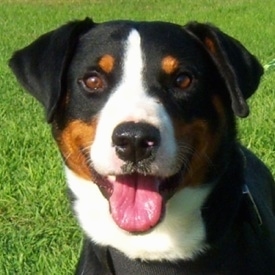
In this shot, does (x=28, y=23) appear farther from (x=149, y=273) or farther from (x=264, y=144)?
(x=149, y=273)

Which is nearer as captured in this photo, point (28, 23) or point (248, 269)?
point (248, 269)

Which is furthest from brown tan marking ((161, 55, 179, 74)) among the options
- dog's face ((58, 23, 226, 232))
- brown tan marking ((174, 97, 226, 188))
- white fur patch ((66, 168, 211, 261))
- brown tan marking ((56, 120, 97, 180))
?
white fur patch ((66, 168, 211, 261))

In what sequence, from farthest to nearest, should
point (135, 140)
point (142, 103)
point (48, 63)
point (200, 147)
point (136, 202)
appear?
point (48, 63), point (200, 147), point (136, 202), point (142, 103), point (135, 140)

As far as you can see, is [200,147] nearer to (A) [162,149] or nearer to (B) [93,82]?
(A) [162,149]

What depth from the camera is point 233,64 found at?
3.75 m

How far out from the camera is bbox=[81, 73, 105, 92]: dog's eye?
372cm

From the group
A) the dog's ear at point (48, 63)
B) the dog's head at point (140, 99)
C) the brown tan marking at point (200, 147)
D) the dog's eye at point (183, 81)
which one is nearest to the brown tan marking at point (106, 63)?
the dog's head at point (140, 99)

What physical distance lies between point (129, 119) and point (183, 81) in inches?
19.2

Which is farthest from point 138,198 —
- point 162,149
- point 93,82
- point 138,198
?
point 93,82

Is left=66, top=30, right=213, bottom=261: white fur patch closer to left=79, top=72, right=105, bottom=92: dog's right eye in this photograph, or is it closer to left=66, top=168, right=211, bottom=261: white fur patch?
left=66, top=168, right=211, bottom=261: white fur patch

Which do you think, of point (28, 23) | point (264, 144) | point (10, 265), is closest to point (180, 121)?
point (10, 265)

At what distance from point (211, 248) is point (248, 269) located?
0.18 meters

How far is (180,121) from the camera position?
361 cm

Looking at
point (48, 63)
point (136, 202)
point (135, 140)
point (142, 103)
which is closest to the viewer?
point (135, 140)
